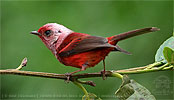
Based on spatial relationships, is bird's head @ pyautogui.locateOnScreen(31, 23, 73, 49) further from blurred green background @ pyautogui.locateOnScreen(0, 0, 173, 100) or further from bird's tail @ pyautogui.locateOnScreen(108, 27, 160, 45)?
bird's tail @ pyautogui.locateOnScreen(108, 27, 160, 45)

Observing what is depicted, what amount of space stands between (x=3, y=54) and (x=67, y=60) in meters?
1.79

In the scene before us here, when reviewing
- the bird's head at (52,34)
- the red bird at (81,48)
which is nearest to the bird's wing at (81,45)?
the red bird at (81,48)

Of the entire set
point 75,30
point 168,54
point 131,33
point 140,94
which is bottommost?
point 140,94

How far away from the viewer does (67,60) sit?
384 centimetres

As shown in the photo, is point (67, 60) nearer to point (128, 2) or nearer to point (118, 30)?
point (118, 30)

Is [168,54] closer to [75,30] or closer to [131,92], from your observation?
[131,92]

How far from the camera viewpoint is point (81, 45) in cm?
384

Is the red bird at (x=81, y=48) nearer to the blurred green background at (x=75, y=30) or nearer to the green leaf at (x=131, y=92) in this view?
the blurred green background at (x=75, y=30)

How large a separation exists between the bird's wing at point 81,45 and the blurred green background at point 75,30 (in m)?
0.85

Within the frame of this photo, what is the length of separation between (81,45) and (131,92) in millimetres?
1453

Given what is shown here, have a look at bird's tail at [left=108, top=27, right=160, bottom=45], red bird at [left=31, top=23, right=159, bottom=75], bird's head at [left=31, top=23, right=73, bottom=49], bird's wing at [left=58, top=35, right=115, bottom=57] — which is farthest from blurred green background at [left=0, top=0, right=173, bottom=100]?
bird's tail at [left=108, top=27, right=160, bottom=45]

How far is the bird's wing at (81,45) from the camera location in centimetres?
368

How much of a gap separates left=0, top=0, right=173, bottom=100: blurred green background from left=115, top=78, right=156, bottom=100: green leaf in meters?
2.00

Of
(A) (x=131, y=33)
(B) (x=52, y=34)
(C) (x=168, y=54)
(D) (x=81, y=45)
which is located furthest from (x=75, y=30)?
(C) (x=168, y=54)
